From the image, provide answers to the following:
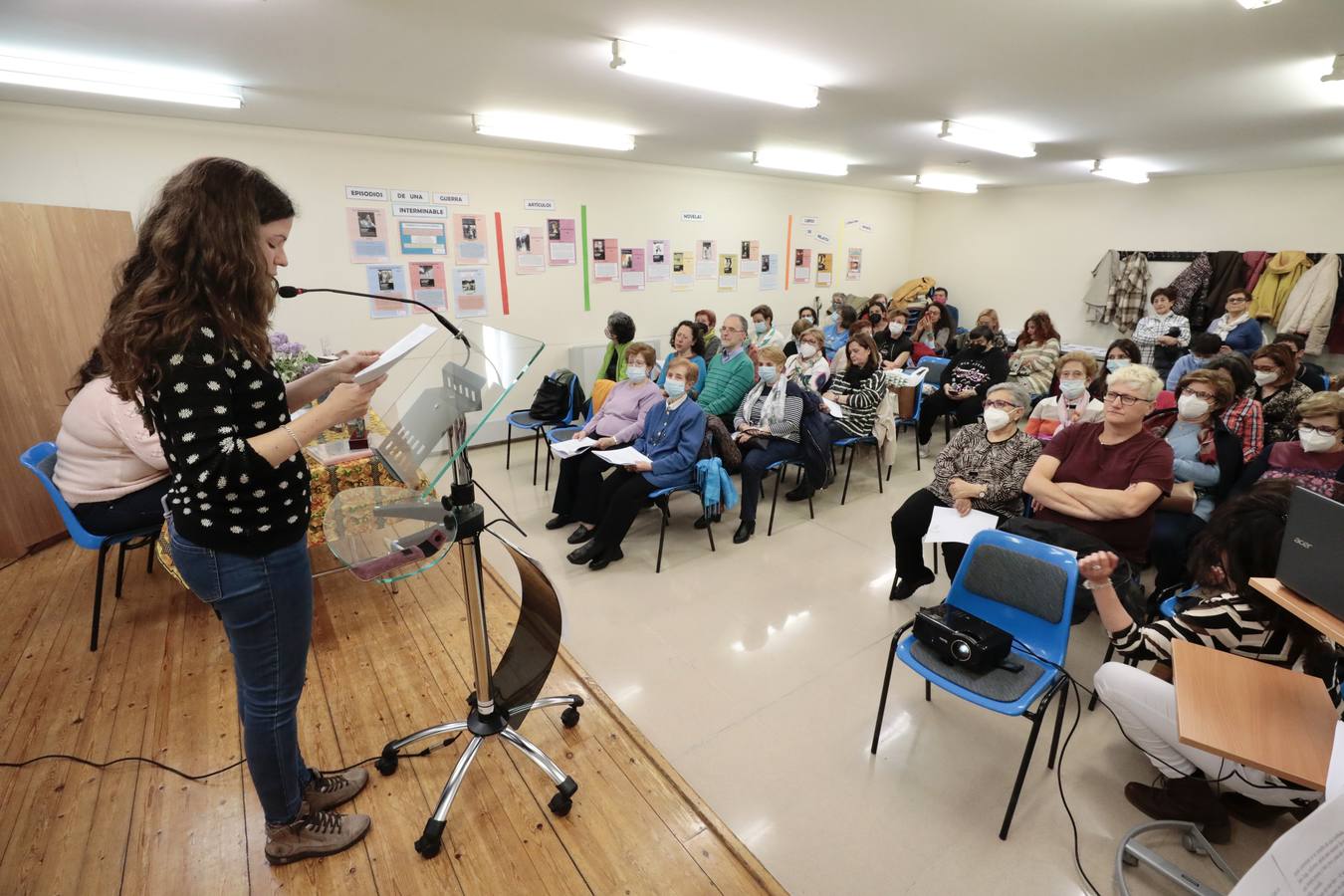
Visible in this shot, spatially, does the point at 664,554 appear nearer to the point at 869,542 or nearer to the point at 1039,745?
the point at 869,542

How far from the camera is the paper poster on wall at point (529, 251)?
5336 mm

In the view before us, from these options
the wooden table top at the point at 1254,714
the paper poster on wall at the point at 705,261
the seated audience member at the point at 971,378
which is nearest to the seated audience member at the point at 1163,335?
the seated audience member at the point at 971,378

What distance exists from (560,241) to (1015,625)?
4.84 metres

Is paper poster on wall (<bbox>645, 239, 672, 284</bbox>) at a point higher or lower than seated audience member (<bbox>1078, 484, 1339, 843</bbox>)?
higher

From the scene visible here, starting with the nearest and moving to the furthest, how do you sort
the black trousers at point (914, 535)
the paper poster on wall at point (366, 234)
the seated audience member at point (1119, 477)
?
the seated audience member at point (1119, 477), the black trousers at point (914, 535), the paper poster on wall at point (366, 234)

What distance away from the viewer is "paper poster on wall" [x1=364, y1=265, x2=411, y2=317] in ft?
15.5

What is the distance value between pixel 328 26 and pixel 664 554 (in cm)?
289

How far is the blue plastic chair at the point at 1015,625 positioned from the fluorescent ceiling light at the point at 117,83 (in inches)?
165

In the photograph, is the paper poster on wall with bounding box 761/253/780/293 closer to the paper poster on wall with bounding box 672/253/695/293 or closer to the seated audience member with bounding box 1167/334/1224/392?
the paper poster on wall with bounding box 672/253/695/293

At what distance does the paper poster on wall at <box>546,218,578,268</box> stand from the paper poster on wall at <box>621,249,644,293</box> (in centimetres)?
57

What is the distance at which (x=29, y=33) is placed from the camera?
7.84 ft

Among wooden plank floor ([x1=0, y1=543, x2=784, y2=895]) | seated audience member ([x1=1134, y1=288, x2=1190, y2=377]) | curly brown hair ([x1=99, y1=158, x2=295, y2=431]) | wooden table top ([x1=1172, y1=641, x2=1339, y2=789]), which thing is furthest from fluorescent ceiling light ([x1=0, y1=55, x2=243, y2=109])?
seated audience member ([x1=1134, y1=288, x2=1190, y2=377])

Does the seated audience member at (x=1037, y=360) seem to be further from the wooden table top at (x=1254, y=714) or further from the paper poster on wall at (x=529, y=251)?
the paper poster on wall at (x=529, y=251)

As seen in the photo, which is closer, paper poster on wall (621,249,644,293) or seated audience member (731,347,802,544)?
seated audience member (731,347,802,544)
